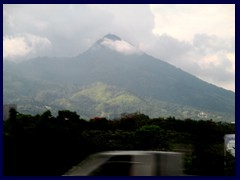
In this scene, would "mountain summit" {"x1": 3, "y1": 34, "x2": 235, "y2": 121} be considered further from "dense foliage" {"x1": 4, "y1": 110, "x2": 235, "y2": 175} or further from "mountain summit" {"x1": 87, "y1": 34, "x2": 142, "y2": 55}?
"dense foliage" {"x1": 4, "y1": 110, "x2": 235, "y2": 175}

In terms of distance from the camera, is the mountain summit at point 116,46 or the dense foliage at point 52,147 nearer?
the dense foliage at point 52,147

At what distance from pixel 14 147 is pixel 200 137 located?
639cm

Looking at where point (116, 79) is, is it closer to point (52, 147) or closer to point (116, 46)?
point (116, 46)

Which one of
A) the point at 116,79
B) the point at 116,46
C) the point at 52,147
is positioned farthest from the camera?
the point at 116,46

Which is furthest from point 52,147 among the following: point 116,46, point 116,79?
point 116,46

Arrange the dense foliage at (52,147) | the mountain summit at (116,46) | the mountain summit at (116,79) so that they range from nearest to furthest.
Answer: the dense foliage at (52,147), the mountain summit at (116,79), the mountain summit at (116,46)

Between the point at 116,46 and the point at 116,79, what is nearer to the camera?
the point at 116,79

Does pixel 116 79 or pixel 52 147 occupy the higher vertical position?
pixel 116 79

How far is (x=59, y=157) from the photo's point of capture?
6.54 meters

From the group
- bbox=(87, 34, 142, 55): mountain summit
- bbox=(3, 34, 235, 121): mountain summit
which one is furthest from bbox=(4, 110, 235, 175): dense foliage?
bbox=(87, 34, 142, 55): mountain summit

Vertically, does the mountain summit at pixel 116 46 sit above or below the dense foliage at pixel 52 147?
above

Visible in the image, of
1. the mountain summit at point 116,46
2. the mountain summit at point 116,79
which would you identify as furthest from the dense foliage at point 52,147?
the mountain summit at point 116,46

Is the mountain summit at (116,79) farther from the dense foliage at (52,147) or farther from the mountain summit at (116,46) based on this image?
the dense foliage at (52,147)

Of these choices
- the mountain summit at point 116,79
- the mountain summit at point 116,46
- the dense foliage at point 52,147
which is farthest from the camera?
the mountain summit at point 116,46
